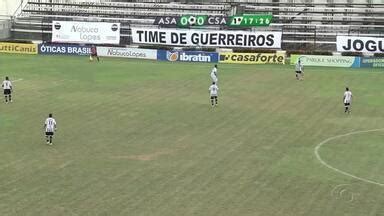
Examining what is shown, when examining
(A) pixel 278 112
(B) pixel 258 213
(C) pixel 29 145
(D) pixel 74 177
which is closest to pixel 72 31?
(A) pixel 278 112

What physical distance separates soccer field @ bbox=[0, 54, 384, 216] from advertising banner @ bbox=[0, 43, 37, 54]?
1747cm

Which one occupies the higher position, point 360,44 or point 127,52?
point 360,44

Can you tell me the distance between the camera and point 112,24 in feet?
222

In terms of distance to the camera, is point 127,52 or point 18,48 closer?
point 127,52

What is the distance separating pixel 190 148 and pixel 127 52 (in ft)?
123

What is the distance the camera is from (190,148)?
90.0ft

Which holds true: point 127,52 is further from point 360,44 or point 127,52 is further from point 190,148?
point 190,148

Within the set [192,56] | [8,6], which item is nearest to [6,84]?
[192,56]

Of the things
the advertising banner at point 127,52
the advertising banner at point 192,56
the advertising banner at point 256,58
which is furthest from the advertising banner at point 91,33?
the advertising banner at point 256,58

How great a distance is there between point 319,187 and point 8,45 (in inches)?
2018

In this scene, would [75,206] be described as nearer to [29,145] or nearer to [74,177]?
[74,177]

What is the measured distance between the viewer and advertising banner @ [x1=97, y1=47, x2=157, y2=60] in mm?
62769

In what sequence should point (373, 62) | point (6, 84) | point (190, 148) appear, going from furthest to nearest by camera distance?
point (373, 62) < point (6, 84) < point (190, 148)

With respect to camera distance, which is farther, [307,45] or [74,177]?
[307,45]
